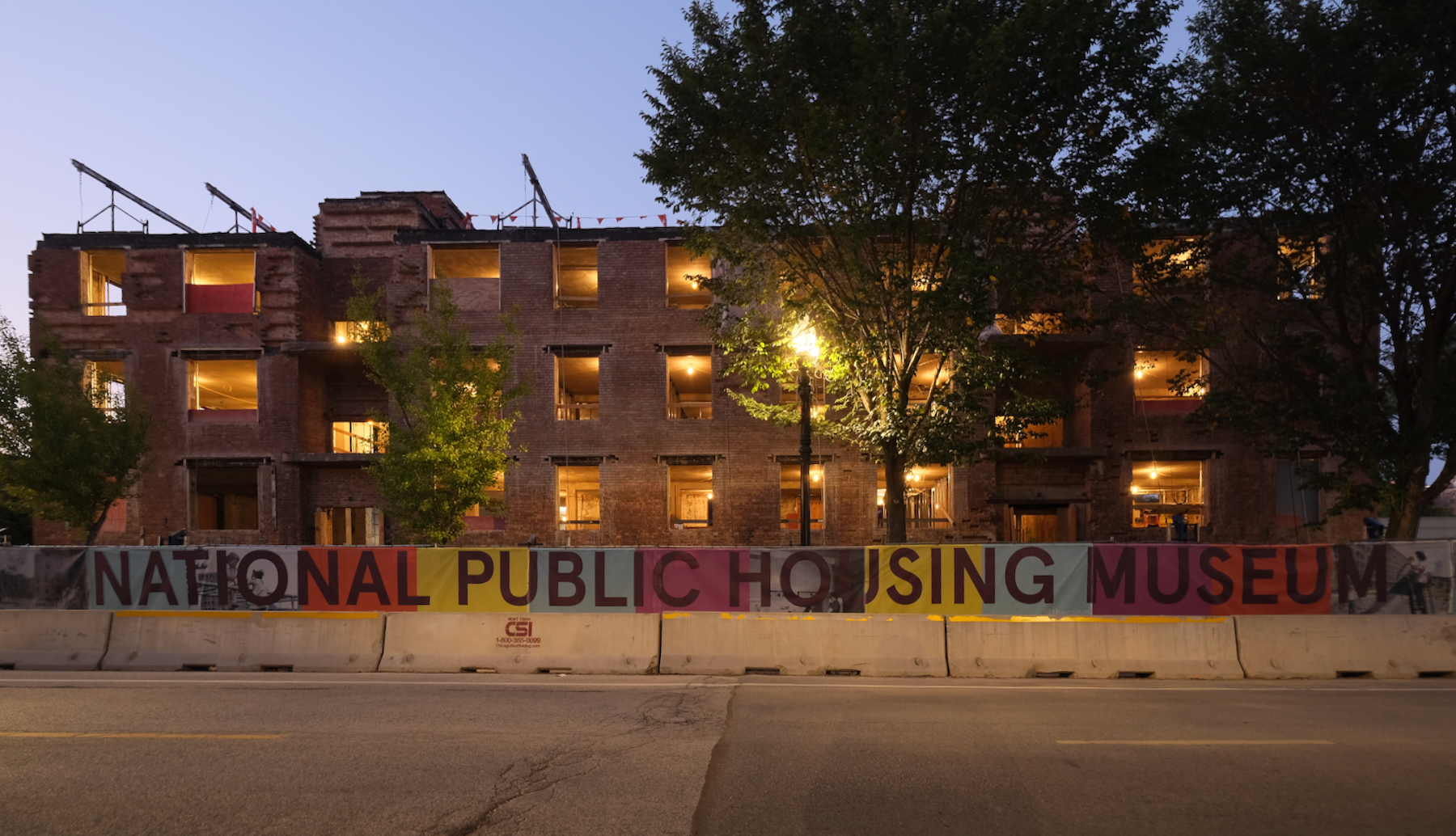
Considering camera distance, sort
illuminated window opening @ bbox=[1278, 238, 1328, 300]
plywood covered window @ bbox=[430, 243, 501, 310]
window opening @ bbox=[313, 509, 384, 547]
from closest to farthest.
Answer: illuminated window opening @ bbox=[1278, 238, 1328, 300], plywood covered window @ bbox=[430, 243, 501, 310], window opening @ bbox=[313, 509, 384, 547]

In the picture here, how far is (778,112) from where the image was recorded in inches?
585

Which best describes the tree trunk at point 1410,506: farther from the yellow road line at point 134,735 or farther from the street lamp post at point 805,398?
the yellow road line at point 134,735

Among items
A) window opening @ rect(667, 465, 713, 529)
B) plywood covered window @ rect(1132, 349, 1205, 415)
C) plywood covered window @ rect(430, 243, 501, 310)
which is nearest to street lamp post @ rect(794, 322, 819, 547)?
window opening @ rect(667, 465, 713, 529)

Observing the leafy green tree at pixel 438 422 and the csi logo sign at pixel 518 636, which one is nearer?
the csi logo sign at pixel 518 636

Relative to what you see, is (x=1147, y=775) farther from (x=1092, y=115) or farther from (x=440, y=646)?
(x=1092, y=115)

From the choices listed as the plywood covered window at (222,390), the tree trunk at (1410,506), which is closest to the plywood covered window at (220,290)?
the plywood covered window at (222,390)

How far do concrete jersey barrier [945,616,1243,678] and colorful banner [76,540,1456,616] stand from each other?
5.19ft

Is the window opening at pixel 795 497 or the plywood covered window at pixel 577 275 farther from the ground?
the plywood covered window at pixel 577 275

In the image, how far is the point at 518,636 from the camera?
11.4m

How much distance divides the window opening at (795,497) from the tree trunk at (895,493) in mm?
9434

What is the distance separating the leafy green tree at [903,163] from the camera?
45.0ft

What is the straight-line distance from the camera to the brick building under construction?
2539cm

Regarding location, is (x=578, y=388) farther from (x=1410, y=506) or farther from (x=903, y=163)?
(x=1410, y=506)

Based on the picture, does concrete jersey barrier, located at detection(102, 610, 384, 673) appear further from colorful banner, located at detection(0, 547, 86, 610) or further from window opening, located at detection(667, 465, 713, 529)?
window opening, located at detection(667, 465, 713, 529)
